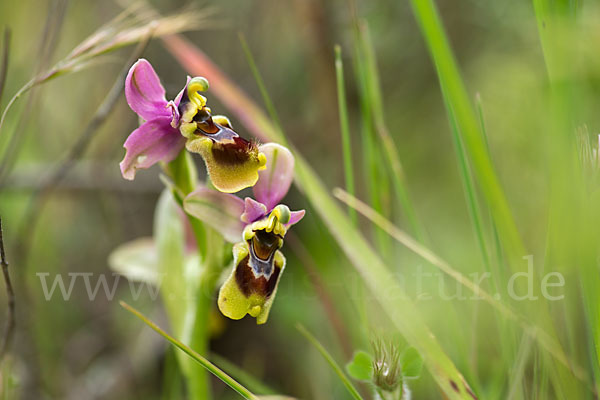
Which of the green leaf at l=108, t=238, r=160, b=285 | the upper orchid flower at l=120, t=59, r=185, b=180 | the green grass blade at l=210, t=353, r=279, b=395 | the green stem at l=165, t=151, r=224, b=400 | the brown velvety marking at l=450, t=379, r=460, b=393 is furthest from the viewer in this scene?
the green leaf at l=108, t=238, r=160, b=285

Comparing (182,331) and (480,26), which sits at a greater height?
(480,26)

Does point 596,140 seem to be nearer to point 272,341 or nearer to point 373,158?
point 373,158

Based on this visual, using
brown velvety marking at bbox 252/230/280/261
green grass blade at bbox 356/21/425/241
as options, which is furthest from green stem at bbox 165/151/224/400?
green grass blade at bbox 356/21/425/241

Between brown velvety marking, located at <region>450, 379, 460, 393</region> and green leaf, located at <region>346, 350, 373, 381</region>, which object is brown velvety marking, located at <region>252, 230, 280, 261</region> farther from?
brown velvety marking, located at <region>450, 379, 460, 393</region>

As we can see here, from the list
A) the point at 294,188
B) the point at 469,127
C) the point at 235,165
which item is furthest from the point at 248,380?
the point at 294,188

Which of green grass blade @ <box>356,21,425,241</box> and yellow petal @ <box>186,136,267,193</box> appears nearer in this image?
yellow petal @ <box>186,136,267,193</box>

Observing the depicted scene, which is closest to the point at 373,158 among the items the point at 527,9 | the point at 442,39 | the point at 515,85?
the point at 442,39
